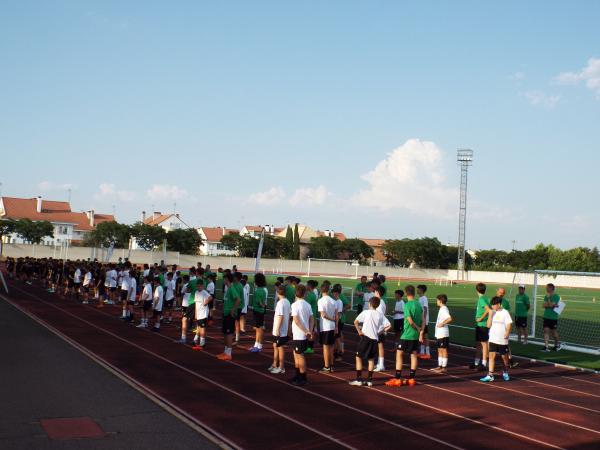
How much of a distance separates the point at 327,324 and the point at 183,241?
239 feet

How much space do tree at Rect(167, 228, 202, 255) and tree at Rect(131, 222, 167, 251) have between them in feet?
3.94

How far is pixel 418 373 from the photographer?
13164 millimetres

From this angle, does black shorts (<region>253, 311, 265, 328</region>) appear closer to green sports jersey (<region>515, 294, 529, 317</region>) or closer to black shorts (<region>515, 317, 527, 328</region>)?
green sports jersey (<region>515, 294, 529, 317</region>)

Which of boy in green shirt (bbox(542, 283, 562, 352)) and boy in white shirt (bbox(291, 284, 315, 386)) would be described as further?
boy in green shirt (bbox(542, 283, 562, 352))

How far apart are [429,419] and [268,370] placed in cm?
426

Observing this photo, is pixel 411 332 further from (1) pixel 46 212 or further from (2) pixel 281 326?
(1) pixel 46 212

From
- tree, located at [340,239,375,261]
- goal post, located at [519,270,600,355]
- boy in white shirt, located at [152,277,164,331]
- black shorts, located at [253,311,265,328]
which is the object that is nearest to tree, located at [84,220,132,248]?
tree, located at [340,239,375,261]

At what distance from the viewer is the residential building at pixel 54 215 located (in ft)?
325

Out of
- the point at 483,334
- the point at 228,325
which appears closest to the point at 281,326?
the point at 228,325

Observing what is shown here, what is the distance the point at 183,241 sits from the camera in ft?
274

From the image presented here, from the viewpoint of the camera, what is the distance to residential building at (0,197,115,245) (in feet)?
325

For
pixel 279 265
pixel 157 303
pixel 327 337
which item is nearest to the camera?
pixel 327 337

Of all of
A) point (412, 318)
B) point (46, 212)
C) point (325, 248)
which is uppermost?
point (46, 212)

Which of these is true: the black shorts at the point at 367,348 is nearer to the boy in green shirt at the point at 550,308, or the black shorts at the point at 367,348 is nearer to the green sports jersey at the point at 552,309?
the boy in green shirt at the point at 550,308
